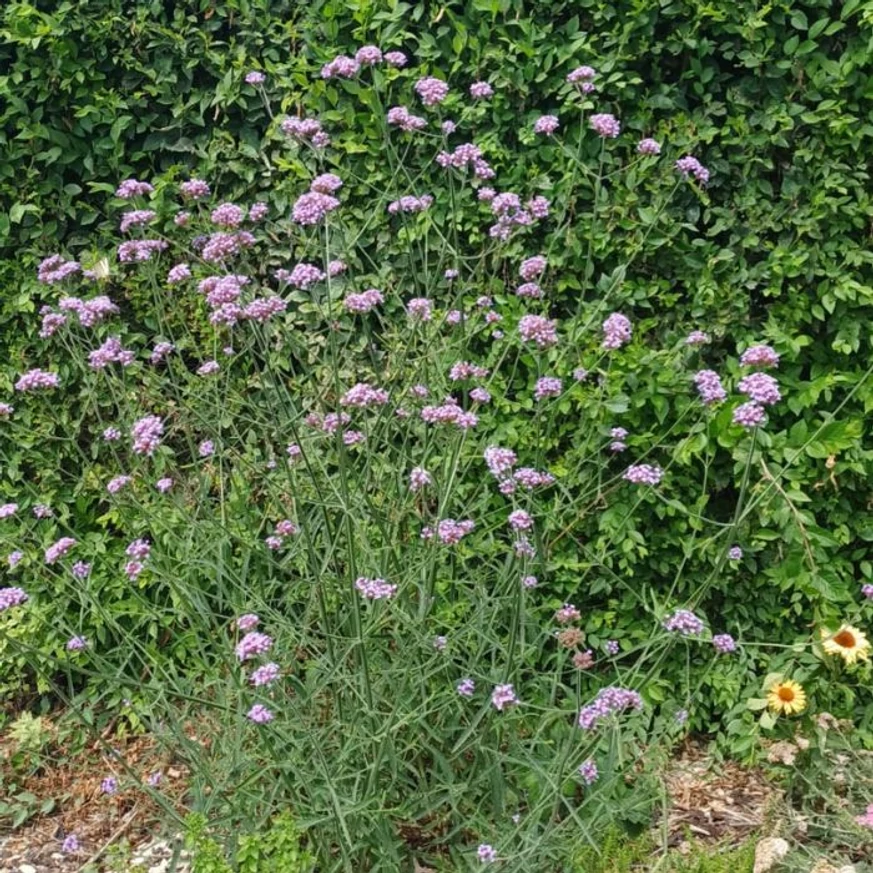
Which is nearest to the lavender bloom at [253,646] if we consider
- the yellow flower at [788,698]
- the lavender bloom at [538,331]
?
the lavender bloom at [538,331]

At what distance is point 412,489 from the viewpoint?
8.41 feet

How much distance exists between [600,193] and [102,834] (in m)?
2.65

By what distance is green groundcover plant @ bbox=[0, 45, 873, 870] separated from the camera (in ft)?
8.18

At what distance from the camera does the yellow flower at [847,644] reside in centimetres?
297

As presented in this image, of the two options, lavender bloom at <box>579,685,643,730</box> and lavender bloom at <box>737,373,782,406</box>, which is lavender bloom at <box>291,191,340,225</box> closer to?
lavender bloom at <box>737,373,782,406</box>

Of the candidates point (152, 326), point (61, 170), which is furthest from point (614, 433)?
point (61, 170)

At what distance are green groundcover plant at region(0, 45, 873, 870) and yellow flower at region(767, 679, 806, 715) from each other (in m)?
0.02

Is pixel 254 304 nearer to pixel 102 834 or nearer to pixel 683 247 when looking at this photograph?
pixel 683 247

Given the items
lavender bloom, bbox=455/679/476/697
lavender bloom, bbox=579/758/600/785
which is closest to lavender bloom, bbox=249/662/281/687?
lavender bloom, bbox=455/679/476/697

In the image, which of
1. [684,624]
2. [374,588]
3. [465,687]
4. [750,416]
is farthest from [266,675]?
[750,416]

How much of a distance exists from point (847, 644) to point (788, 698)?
0.75ft

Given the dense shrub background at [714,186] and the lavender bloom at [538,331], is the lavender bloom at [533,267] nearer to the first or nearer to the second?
the lavender bloom at [538,331]

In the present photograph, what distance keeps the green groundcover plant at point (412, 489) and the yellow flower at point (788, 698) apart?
0.02m

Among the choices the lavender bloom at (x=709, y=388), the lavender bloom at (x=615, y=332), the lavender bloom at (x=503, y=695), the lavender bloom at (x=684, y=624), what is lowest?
the lavender bloom at (x=503, y=695)
